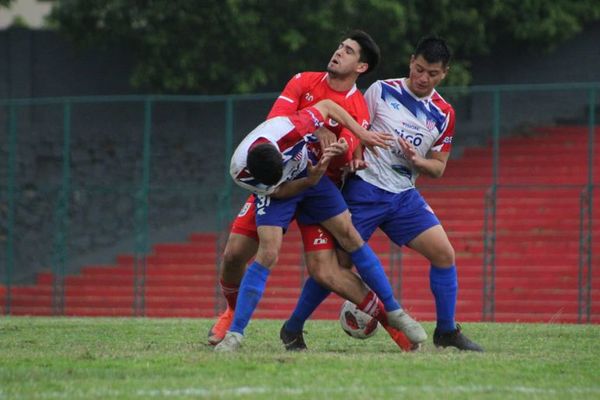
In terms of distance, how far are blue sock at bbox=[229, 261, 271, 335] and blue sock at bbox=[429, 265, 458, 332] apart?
121 centimetres

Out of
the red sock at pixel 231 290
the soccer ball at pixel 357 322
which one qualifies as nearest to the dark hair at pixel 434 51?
the soccer ball at pixel 357 322

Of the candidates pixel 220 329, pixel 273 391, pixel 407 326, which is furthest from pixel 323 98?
pixel 273 391

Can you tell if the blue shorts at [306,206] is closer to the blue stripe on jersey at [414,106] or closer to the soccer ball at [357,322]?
the soccer ball at [357,322]

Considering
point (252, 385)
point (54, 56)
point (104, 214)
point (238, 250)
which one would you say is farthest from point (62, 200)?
point (252, 385)

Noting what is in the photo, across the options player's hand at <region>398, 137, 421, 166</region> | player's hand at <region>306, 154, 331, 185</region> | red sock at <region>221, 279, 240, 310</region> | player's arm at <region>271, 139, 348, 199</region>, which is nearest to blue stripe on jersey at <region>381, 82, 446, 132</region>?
player's hand at <region>398, 137, 421, 166</region>

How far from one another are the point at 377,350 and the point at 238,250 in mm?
1122

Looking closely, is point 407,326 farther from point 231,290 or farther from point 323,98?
point 323,98

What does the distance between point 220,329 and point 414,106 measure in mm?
1961

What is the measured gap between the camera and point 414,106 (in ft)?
35.6

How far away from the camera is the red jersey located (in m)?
10.5

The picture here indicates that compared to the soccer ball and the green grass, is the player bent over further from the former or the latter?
the green grass

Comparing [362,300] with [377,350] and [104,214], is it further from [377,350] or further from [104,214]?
[104,214]

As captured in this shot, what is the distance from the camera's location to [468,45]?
25688 mm

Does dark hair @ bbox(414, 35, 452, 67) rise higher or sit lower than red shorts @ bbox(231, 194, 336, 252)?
higher
